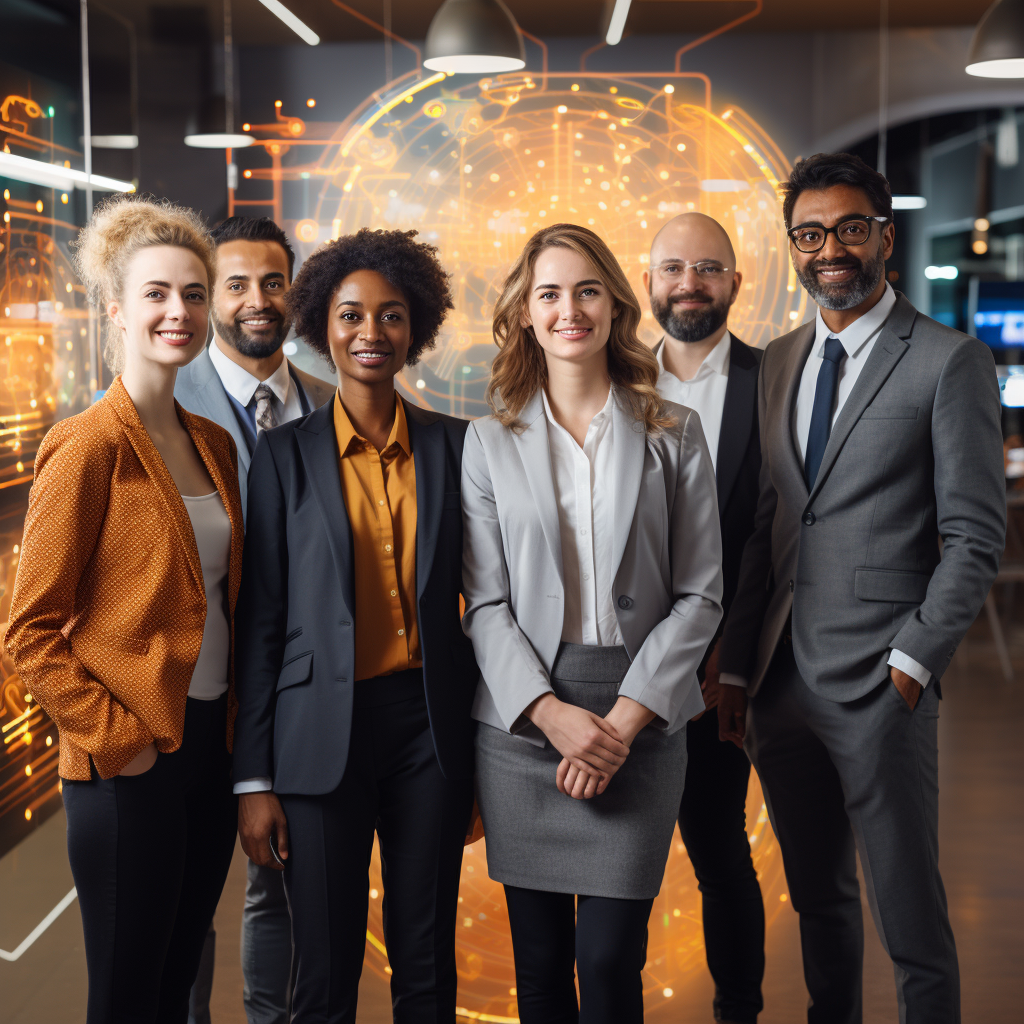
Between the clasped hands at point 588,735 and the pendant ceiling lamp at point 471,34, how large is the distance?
2676 mm

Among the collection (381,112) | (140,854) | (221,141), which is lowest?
(140,854)

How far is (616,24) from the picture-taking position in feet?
12.2

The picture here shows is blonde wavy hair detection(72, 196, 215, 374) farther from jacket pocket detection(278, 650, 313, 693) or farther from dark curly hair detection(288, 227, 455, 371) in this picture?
jacket pocket detection(278, 650, 313, 693)

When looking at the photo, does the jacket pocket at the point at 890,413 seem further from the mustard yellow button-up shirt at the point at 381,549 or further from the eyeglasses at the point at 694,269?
the mustard yellow button-up shirt at the point at 381,549

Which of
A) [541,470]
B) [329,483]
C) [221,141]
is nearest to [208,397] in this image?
[329,483]

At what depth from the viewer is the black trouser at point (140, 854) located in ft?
5.83

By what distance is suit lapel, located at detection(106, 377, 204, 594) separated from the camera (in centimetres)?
184

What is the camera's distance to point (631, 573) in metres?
1.94

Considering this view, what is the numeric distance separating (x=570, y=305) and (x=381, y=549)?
24.2 inches

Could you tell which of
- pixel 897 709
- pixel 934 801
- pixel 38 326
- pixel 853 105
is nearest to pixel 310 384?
pixel 38 326

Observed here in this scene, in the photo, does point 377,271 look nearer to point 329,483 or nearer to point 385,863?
point 329,483

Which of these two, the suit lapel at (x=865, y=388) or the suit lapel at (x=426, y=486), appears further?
the suit lapel at (x=865, y=388)

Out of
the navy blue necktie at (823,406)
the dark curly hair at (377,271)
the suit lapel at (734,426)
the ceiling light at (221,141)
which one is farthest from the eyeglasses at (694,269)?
the ceiling light at (221,141)

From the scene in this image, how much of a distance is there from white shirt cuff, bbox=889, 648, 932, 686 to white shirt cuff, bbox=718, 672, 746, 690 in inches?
17.6
